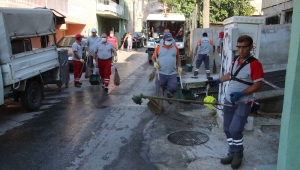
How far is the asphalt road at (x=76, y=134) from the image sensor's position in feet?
14.0

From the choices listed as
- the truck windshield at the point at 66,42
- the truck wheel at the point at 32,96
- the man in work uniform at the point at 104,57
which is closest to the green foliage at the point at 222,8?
the truck windshield at the point at 66,42

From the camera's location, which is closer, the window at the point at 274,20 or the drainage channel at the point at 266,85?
the drainage channel at the point at 266,85

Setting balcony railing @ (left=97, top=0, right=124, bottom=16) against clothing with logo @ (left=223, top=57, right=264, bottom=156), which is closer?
clothing with logo @ (left=223, top=57, right=264, bottom=156)

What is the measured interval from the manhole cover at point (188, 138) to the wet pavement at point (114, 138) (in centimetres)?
12

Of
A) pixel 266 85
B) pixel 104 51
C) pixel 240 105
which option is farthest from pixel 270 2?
pixel 240 105

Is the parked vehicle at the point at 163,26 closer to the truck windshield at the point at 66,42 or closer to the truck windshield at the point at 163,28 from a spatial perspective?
the truck windshield at the point at 163,28

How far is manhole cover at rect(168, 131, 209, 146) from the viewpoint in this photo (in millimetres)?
4906

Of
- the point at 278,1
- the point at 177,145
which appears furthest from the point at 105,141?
the point at 278,1

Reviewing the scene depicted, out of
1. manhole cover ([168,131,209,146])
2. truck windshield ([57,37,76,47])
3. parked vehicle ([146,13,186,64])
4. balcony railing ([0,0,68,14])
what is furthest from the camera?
parked vehicle ([146,13,186,64])

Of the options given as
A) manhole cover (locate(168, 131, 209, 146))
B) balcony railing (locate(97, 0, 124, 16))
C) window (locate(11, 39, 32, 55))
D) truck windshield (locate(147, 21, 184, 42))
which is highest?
balcony railing (locate(97, 0, 124, 16))

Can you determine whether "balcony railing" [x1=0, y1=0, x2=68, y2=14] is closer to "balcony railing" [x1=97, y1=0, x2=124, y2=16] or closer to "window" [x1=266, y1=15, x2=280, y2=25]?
"balcony railing" [x1=97, y1=0, x2=124, y2=16]

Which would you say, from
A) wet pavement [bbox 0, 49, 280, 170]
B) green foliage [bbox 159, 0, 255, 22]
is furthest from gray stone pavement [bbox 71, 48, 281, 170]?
green foliage [bbox 159, 0, 255, 22]

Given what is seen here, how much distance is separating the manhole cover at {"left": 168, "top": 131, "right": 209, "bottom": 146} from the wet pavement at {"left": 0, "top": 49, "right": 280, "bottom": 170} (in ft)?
0.39

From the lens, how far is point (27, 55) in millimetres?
6535
